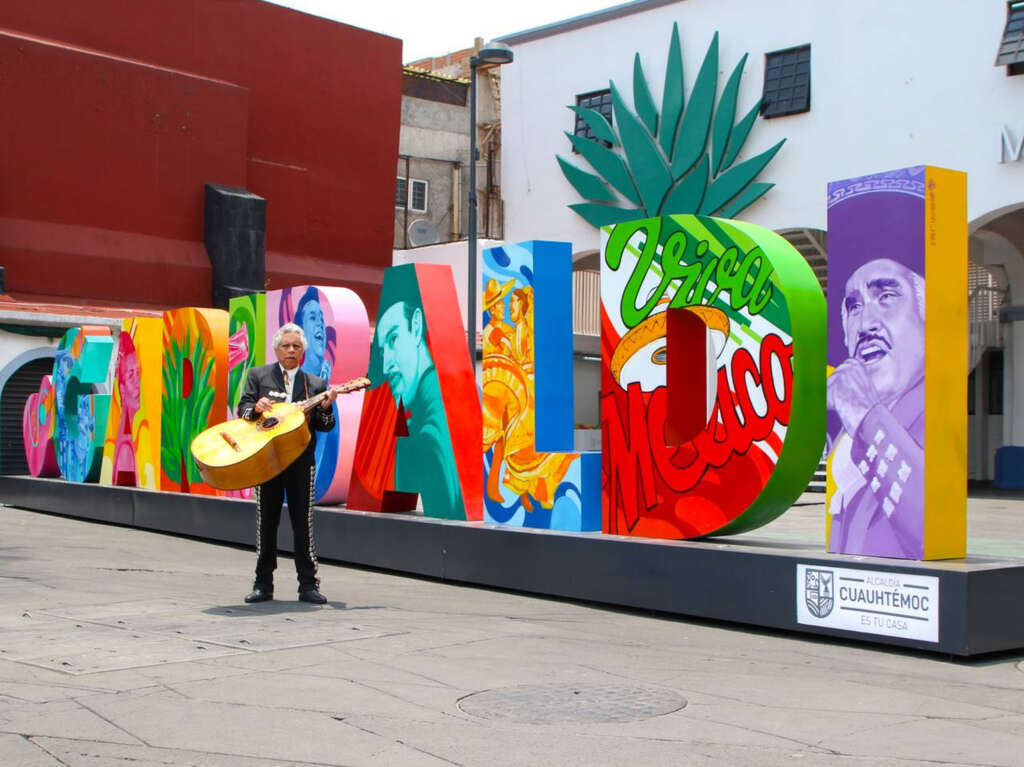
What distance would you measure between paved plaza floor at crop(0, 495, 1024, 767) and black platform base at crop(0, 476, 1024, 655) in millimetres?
134

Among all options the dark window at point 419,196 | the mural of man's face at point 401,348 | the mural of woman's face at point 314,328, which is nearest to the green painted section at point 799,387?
the mural of man's face at point 401,348

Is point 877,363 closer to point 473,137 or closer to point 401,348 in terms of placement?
point 401,348

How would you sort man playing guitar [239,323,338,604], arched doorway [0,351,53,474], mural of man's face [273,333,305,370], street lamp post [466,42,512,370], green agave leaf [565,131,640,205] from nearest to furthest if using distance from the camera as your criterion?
man playing guitar [239,323,338,604], mural of man's face [273,333,305,370], street lamp post [466,42,512,370], arched doorway [0,351,53,474], green agave leaf [565,131,640,205]

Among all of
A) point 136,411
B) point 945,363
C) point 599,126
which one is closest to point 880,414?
point 945,363

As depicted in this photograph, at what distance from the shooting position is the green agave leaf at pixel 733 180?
25031 millimetres

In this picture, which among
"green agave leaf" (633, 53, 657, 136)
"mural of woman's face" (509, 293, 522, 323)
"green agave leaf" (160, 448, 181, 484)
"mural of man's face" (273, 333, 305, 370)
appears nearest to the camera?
"mural of man's face" (273, 333, 305, 370)

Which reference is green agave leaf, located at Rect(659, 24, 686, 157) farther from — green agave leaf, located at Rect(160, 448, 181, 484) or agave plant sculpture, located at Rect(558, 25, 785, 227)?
green agave leaf, located at Rect(160, 448, 181, 484)

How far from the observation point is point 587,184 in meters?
27.8

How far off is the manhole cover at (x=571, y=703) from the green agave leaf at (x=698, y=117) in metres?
20.2

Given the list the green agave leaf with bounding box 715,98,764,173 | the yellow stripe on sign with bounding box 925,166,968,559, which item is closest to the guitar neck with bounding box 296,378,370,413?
the yellow stripe on sign with bounding box 925,166,968,559

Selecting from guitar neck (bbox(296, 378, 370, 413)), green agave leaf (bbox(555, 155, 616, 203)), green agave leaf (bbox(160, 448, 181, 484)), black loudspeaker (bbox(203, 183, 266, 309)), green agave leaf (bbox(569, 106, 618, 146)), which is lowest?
green agave leaf (bbox(160, 448, 181, 484))

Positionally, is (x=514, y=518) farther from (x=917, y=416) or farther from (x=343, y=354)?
(x=917, y=416)

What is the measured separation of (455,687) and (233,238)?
23.8 meters

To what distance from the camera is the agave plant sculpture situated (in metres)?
25.4
